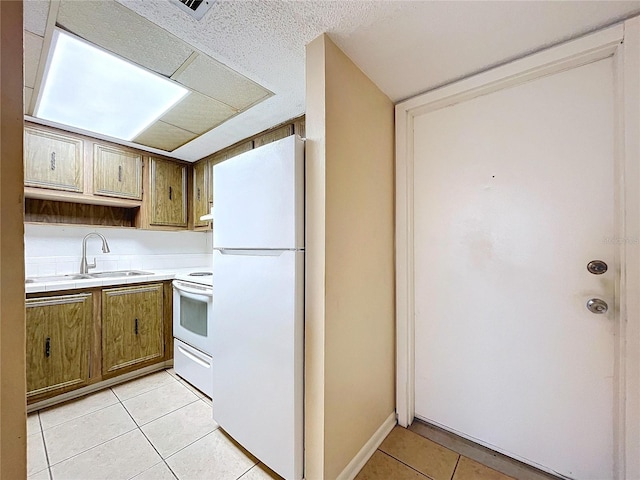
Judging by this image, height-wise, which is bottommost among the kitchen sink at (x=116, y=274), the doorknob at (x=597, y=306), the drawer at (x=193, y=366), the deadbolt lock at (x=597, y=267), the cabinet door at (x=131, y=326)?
the drawer at (x=193, y=366)

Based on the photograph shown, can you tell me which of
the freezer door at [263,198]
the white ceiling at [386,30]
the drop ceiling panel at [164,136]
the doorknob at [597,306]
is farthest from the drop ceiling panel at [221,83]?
the doorknob at [597,306]

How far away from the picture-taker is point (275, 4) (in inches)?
41.6

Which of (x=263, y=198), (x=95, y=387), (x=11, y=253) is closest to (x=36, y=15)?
(x=263, y=198)

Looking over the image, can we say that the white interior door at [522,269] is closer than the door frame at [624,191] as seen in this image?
No

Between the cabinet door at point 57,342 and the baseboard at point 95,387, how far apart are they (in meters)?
0.08

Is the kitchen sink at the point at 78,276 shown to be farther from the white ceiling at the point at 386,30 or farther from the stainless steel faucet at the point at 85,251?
the white ceiling at the point at 386,30

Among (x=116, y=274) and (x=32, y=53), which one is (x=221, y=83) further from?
(x=116, y=274)

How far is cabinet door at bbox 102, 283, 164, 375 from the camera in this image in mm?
2088

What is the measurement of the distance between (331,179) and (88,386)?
2.40 m

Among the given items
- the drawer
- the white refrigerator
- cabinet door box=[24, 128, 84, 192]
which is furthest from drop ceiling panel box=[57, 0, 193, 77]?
the drawer

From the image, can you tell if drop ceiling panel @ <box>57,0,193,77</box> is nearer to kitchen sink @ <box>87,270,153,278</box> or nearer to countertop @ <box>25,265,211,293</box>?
countertop @ <box>25,265,211,293</box>

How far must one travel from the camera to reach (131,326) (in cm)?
221

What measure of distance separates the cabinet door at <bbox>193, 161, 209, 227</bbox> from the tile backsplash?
1.36ft

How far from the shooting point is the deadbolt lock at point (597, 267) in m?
1.21
